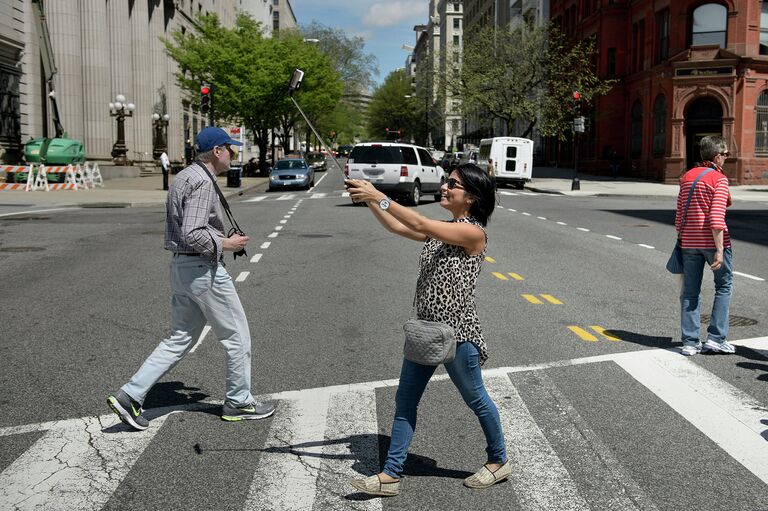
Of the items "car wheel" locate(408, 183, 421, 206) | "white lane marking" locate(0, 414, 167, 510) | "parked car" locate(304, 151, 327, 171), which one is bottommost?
"white lane marking" locate(0, 414, 167, 510)

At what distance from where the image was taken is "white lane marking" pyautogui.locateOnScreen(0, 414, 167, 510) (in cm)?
A: 431

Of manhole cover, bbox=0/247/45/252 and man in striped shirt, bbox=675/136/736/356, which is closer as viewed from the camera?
man in striped shirt, bbox=675/136/736/356

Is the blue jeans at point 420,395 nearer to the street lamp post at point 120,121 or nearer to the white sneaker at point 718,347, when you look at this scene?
the white sneaker at point 718,347

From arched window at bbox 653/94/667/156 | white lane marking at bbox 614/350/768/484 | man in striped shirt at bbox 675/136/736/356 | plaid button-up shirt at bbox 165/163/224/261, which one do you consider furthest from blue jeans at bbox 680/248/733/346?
arched window at bbox 653/94/667/156

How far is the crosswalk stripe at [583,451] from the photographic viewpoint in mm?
4332

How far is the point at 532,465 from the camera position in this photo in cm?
480

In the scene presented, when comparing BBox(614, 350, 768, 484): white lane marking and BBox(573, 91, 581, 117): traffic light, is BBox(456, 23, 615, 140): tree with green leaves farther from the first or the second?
BBox(614, 350, 768, 484): white lane marking

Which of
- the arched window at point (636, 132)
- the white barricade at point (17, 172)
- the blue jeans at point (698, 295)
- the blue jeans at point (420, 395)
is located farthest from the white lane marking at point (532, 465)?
the arched window at point (636, 132)

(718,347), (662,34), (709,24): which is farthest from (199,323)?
(662,34)

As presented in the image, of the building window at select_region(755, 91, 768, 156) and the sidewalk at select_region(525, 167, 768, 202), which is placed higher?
the building window at select_region(755, 91, 768, 156)

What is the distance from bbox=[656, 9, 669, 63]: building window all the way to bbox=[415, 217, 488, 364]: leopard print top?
152 ft

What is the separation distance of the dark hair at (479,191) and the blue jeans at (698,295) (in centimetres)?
390

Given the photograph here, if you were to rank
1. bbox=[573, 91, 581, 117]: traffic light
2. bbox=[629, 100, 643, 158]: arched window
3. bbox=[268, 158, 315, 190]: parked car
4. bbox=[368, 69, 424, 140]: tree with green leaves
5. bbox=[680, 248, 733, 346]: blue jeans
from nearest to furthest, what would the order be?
bbox=[680, 248, 733, 346]: blue jeans → bbox=[573, 91, 581, 117]: traffic light → bbox=[268, 158, 315, 190]: parked car → bbox=[629, 100, 643, 158]: arched window → bbox=[368, 69, 424, 140]: tree with green leaves

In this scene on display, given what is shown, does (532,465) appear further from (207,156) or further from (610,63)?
(610,63)
